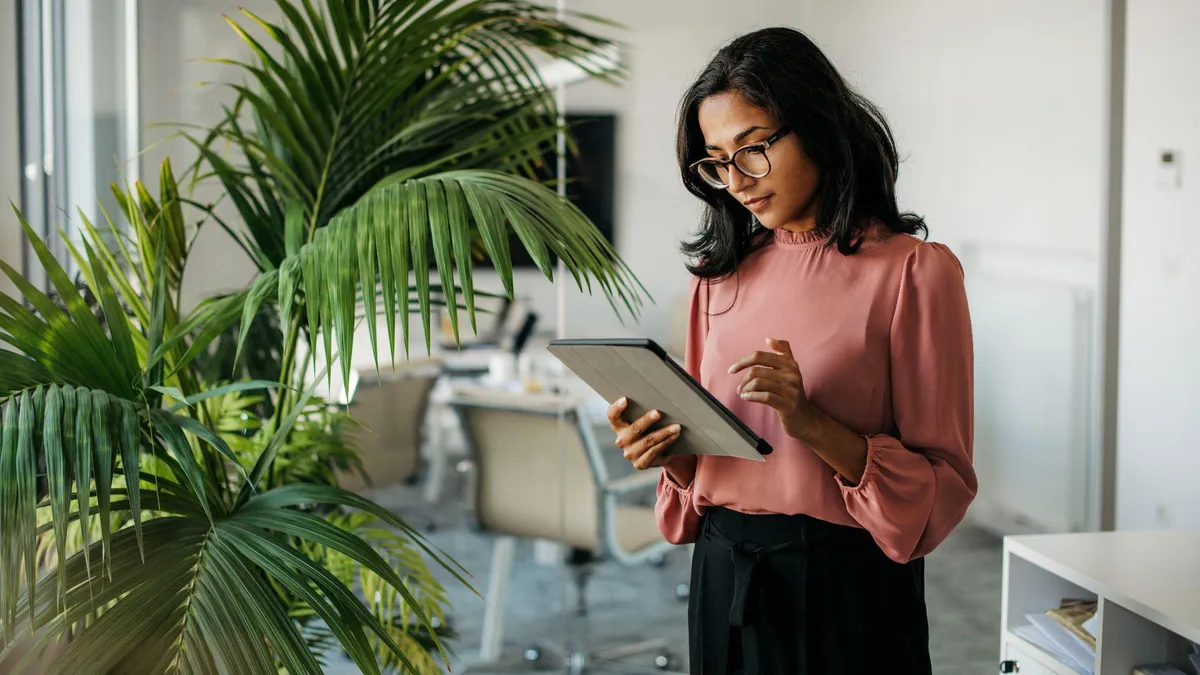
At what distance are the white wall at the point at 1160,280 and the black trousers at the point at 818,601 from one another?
1.81m

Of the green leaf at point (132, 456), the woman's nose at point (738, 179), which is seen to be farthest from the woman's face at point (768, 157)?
the green leaf at point (132, 456)

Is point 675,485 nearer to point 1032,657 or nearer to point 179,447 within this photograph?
point 179,447

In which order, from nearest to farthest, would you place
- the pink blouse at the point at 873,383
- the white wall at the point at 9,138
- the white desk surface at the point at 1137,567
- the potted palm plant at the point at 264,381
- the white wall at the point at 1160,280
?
the potted palm plant at the point at 264,381 → the pink blouse at the point at 873,383 → the white desk surface at the point at 1137,567 → the white wall at the point at 9,138 → the white wall at the point at 1160,280

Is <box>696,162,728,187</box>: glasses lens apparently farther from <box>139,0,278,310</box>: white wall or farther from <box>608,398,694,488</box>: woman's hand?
<box>139,0,278,310</box>: white wall

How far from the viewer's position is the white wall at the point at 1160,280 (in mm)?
2852

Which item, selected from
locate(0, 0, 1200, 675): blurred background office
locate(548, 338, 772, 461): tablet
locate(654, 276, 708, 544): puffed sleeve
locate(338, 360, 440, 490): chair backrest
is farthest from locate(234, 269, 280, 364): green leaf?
locate(338, 360, 440, 490): chair backrest

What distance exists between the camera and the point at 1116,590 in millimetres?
1690

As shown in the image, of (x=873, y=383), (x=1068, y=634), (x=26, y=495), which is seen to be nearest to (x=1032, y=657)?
(x=1068, y=634)

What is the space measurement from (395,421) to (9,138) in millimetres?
1175

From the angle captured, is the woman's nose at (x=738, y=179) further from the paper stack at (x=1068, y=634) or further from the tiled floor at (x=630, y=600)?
the tiled floor at (x=630, y=600)

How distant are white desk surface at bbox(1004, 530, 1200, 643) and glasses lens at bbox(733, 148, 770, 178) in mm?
868

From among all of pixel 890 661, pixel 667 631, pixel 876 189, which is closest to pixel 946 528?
pixel 890 661

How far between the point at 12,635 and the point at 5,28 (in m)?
1.71

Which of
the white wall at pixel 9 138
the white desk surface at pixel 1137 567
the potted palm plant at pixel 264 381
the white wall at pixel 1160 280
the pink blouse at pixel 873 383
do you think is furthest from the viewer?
the white wall at pixel 1160 280
